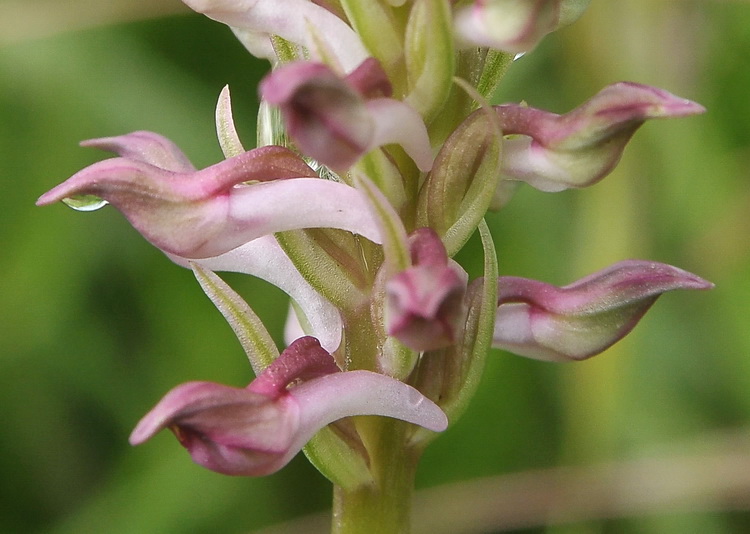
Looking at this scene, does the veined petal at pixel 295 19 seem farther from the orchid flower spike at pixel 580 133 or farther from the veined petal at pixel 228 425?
the veined petal at pixel 228 425

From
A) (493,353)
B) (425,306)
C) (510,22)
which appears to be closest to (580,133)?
(510,22)

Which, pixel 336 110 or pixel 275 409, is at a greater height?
pixel 336 110

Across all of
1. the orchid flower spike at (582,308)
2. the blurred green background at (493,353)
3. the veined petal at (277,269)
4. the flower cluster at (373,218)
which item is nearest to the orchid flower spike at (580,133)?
the flower cluster at (373,218)

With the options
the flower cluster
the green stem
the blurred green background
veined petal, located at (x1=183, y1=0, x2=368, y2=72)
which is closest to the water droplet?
the flower cluster

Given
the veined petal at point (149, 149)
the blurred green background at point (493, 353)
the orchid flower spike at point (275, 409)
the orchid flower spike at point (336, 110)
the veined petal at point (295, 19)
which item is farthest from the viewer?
the blurred green background at point (493, 353)

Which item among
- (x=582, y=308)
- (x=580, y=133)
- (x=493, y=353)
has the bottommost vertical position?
(x=582, y=308)

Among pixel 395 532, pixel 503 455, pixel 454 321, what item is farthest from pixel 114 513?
pixel 454 321

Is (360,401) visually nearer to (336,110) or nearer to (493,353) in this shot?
(336,110)

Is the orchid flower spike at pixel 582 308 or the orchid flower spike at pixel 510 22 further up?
the orchid flower spike at pixel 510 22
